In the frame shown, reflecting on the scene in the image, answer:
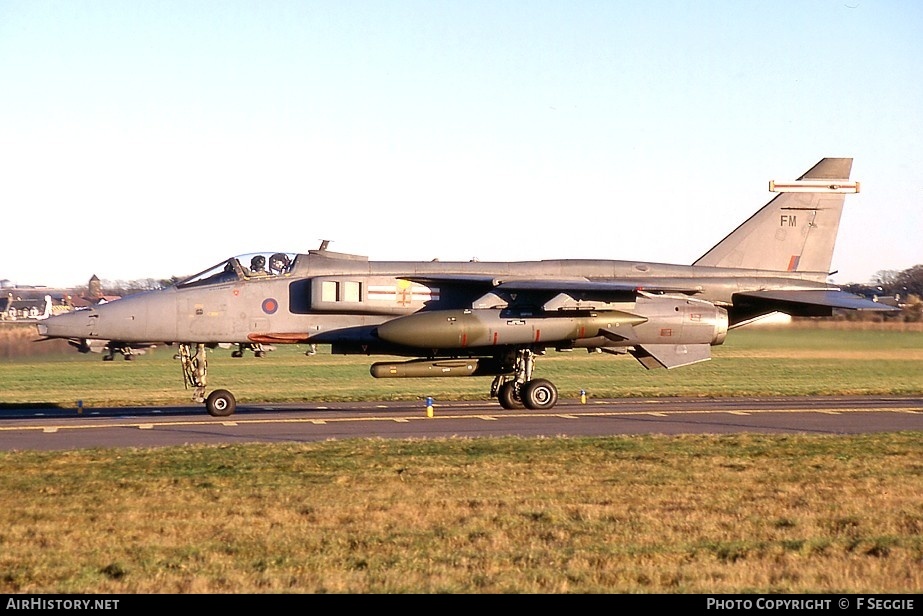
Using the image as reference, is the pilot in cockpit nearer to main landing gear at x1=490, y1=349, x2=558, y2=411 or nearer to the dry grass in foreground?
main landing gear at x1=490, y1=349, x2=558, y2=411

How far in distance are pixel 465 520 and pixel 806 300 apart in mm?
13989

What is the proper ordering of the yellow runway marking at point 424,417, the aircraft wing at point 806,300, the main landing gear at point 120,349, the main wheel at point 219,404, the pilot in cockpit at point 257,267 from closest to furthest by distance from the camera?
the yellow runway marking at point 424,417, the main wheel at point 219,404, the pilot in cockpit at point 257,267, the aircraft wing at point 806,300, the main landing gear at point 120,349

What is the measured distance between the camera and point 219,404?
765 inches

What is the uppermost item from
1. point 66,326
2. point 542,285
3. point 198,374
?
point 542,285

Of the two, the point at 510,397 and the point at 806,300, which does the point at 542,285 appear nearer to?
the point at 510,397

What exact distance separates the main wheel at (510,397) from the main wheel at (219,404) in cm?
520

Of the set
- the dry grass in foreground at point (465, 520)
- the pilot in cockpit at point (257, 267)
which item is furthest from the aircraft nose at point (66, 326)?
the dry grass in foreground at point (465, 520)

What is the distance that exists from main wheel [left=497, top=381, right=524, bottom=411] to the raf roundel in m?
4.74

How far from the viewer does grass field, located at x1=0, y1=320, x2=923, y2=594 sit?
23.0ft

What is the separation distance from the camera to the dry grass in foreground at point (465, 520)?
6.99 meters

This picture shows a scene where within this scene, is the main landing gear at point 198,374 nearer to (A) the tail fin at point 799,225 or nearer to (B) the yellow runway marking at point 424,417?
(B) the yellow runway marking at point 424,417

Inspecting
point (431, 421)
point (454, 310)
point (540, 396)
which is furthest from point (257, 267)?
point (540, 396)

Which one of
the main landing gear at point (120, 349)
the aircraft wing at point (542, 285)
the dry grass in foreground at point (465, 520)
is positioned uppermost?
the aircraft wing at point (542, 285)

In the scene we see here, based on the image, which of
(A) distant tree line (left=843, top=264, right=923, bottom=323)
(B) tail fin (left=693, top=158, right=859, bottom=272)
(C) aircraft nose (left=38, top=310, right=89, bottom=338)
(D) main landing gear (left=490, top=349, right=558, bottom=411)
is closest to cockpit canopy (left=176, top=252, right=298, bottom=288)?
(C) aircraft nose (left=38, top=310, right=89, bottom=338)
